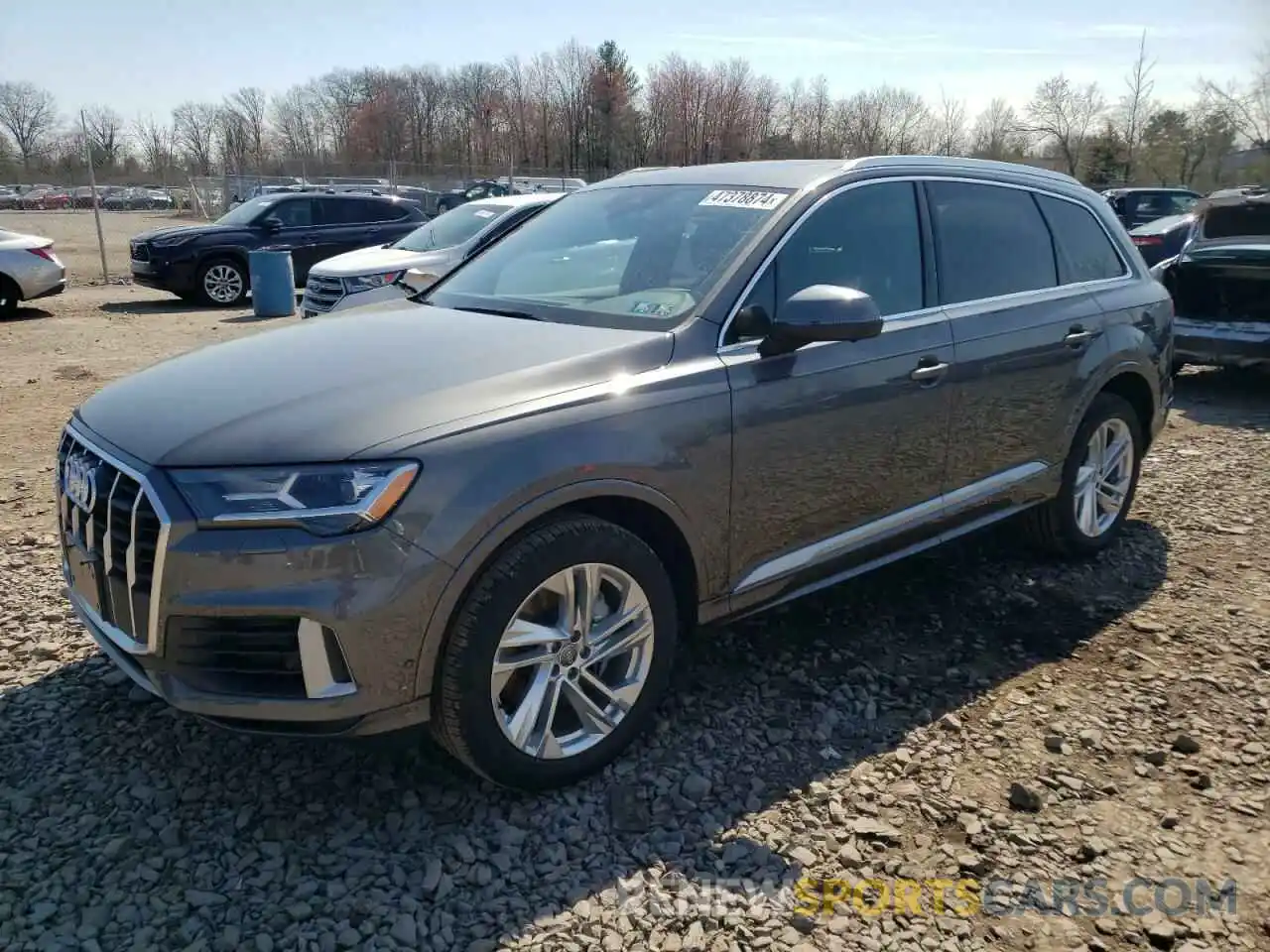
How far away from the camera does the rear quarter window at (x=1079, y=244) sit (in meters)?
4.50

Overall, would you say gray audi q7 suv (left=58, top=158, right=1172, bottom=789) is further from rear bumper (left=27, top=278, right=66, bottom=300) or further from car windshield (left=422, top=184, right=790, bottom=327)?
rear bumper (left=27, top=278, right=66, bottom=300)

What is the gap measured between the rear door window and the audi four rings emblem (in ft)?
9.92

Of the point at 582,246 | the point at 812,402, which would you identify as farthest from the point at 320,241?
the point at 812,402

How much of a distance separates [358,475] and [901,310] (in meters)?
2.21

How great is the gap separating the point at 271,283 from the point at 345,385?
39.7 ft

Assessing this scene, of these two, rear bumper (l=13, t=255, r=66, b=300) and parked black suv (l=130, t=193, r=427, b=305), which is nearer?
rear bumper (l=13, t=255, r=66, b=300)

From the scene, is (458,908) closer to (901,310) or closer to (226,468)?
(226,468)

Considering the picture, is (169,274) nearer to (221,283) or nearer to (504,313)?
(221,283)

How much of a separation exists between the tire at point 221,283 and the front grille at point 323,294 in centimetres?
462

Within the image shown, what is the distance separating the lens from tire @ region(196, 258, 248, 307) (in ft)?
48.8

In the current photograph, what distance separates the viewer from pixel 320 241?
15727 mm

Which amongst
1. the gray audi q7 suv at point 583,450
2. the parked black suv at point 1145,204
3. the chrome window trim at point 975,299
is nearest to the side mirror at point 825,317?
the gray audi q7 suv at point 583,450

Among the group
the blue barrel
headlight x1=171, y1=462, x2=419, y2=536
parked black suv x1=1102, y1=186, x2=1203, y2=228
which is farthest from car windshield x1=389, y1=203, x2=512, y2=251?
parked black suv x1=1102, y1=186, x2=1203, y2=228

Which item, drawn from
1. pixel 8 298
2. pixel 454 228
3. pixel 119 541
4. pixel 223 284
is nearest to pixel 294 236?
pixel 223 284
